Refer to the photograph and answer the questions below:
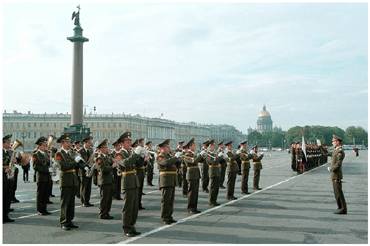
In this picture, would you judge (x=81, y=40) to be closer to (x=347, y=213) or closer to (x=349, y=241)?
(x=347, y=213)

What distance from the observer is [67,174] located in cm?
1064

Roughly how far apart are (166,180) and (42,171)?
399 centimetres

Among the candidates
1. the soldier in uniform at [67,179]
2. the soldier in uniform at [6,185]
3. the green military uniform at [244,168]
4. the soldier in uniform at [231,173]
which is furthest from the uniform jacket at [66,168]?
the green military uniform at [244,168]

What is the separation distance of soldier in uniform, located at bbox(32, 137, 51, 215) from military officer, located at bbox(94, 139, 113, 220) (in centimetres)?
175

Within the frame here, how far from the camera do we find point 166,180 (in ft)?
35.1

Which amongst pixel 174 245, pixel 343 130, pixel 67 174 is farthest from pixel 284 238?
pixel 343 130

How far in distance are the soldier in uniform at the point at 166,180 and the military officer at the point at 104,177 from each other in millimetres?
1578

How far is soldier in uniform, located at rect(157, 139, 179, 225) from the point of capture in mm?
10664

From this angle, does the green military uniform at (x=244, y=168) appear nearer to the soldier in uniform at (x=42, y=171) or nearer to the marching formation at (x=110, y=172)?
the marching formation at (x=110, y=172)

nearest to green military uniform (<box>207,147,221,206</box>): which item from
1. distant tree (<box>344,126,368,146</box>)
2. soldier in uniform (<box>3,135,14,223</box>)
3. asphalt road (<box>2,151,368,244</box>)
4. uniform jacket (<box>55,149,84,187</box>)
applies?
asphalt road (<box>2,151,368,244</box>)

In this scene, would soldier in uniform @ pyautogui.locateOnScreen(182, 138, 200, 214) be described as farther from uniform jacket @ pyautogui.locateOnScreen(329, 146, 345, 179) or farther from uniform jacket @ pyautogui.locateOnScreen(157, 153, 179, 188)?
uniform jacket @ pyautogui.locateOnScreen(329, 146, 345, 179)

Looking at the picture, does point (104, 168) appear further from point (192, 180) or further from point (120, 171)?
point (192, 180)

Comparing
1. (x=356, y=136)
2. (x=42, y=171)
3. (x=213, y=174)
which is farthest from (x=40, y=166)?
(x=356, y=136)

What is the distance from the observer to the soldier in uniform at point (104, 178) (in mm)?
11511
